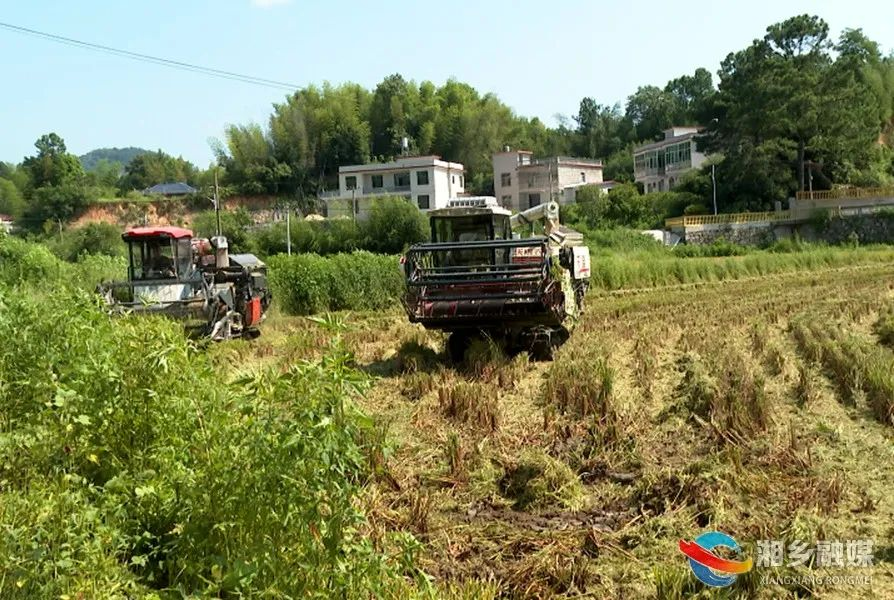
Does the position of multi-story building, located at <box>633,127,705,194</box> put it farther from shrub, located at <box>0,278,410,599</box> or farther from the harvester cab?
shrub, located at <box>0,278,410,599</box>

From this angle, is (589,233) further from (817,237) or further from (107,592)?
(107,592)

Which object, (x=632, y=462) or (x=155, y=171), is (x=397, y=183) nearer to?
(x=155, y=171)

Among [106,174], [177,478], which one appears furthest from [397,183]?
[177,478]

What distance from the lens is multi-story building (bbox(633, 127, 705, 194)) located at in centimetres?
6475

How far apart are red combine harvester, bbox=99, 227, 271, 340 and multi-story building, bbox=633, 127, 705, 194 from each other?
52662 millimetres

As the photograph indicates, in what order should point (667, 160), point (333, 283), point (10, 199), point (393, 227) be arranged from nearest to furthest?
point (333, 283), point (393, 227), point (667, 160), point (10, 199)

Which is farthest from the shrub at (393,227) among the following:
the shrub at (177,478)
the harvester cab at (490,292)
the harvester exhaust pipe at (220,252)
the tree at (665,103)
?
the tree at (665,103)

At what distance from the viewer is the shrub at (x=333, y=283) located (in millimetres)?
21703

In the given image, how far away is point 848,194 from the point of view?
4678cm

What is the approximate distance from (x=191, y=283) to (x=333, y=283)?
7856mm

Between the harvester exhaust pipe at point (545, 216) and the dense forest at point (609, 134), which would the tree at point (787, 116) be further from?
the harvester exhaust pipe at point (545, 216)

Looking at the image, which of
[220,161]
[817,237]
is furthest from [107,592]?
[220,161]

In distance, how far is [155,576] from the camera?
3.85 meters

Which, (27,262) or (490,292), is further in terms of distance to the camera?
(27,262)
